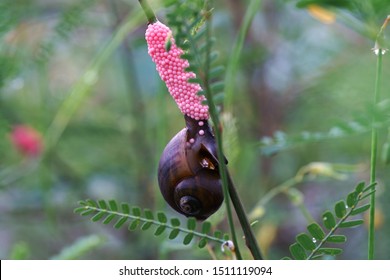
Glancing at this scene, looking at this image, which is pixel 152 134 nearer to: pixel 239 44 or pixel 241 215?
pixel 239 44

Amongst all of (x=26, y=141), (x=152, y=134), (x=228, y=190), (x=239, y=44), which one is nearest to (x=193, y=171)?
(x=228, y=190)

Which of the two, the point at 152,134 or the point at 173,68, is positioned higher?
the point at 152,134

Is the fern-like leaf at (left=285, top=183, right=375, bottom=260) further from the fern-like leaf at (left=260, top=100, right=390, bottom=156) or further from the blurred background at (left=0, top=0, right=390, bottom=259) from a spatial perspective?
the blurred background at (left=0, top=0, right=390, bottom=259)

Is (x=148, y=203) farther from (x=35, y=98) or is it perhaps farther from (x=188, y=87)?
(x=188, y=87)

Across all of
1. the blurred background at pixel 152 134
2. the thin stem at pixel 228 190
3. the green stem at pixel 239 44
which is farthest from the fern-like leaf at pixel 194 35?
the blurred background at pixel 152 134

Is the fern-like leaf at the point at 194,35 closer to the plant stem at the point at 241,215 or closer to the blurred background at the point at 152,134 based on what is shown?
the plant stem at the point at 241,215
